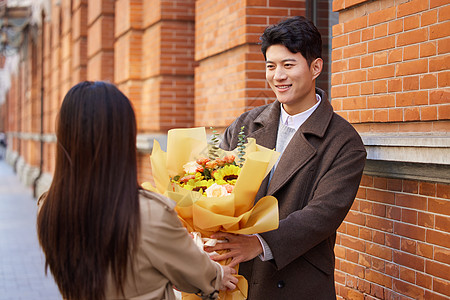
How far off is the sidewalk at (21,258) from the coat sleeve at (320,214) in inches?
51.9

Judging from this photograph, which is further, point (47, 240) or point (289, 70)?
point (289, 70)

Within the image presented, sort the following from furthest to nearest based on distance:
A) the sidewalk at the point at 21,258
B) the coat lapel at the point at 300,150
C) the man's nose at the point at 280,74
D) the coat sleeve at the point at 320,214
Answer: the sidewalk at the point at 21,258, the man's nose at the point at 280,74, the coat lapel at the point at 300,150, the coat sleeve at the point at 320,214

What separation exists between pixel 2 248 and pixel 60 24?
9339 mm

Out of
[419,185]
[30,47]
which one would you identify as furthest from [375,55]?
[30,47]

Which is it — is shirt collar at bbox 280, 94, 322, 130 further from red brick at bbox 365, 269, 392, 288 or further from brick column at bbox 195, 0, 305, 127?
brick column at bbox 195, 0, 305, 127

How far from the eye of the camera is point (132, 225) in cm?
223

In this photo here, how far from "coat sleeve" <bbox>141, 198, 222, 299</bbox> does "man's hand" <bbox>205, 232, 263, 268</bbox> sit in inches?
14.5

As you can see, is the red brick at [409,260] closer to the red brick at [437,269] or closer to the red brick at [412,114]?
the red brick at [437,269]

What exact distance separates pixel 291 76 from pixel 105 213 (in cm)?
130

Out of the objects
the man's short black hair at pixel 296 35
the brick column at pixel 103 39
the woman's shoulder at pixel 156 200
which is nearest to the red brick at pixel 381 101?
the man's short black hair at pixel 296 35

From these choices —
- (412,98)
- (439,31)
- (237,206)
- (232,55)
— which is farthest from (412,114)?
(232,55)

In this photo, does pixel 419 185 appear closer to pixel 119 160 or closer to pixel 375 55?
pixel 375 55

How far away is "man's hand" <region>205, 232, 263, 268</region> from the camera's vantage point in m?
2.83

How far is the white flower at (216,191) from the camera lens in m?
2.69
